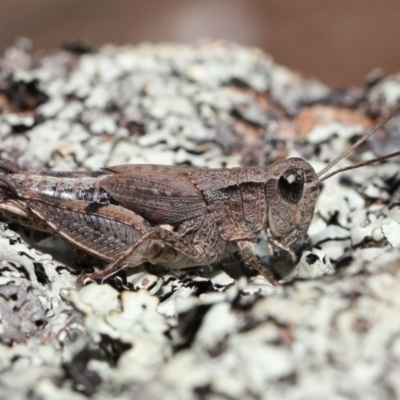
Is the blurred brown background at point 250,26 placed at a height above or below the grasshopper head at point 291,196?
above

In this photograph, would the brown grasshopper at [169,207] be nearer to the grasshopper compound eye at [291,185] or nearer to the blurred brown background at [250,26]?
the grasshopper compound eye at [291,185]

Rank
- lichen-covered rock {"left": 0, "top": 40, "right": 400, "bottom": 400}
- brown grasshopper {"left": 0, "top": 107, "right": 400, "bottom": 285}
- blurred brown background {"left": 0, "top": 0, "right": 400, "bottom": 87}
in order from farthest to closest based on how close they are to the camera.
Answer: blurred brown background {"left": 0, "top": 0, "right": 400, "bottom": 87} < brown grasshopper {"left": 0, "top": 107, "right": 400, "bottom": 285} < lichen-covered rock {"left": 0, "top": 40, "right": 400, "bottom": 400}

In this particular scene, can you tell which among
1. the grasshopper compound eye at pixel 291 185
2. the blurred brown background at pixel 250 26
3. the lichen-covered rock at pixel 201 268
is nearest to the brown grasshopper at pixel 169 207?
the grasshopper compound eye at pixel 291 185

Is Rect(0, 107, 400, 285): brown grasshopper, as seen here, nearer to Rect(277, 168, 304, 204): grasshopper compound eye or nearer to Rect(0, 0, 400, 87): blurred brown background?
Rect(277, 168, 304, 204): grasshopper compound eye

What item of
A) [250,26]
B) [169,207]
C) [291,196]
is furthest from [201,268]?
[250,26]

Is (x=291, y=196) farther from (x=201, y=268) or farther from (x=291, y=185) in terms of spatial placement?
(x=201, y=268)

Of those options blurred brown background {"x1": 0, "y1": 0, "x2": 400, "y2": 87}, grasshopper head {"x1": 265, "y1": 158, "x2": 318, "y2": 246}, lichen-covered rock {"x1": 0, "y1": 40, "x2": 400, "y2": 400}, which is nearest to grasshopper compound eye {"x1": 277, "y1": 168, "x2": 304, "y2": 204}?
grasshopper head {"x1": 265, "y1": 158, "x2": 318, "y2": 246}

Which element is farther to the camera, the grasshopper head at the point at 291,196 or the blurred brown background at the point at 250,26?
the blurred brown background at the point at 250,26

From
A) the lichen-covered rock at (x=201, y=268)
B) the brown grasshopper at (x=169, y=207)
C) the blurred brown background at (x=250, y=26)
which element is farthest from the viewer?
the blurred brown background at (x=250, y=26)
